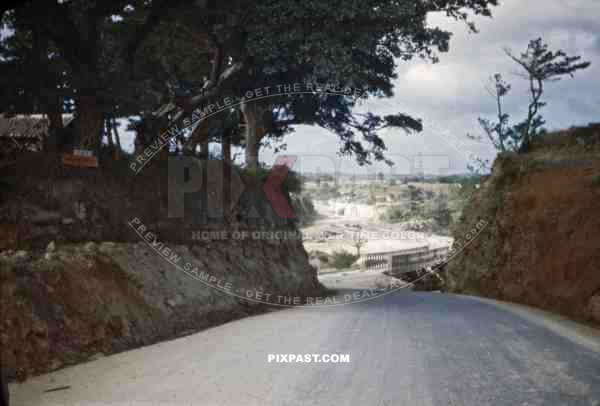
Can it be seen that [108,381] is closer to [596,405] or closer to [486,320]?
[596,405]

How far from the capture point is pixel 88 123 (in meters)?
10.2

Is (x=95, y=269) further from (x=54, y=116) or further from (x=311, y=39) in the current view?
(x=311, y=39)

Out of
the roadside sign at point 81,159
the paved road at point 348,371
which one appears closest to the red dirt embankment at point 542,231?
the paved road at point 348,371

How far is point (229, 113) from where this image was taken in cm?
1931

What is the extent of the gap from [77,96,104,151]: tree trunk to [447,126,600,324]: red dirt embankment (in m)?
10.5

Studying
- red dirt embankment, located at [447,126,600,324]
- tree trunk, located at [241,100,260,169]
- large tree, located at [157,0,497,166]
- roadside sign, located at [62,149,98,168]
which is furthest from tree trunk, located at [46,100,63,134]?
red dirt embankment, located at [447,126,600,324]

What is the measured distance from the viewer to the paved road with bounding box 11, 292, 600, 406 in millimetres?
5504

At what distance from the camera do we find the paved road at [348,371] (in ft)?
18.1

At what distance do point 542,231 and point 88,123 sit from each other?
1223cm

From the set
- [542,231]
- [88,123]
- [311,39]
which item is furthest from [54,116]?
[542,231]

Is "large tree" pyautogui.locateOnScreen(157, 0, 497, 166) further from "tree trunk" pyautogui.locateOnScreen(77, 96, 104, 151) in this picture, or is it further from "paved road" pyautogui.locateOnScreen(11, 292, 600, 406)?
"paved road" pyautogui.locateOnScreen(11, 292, 600, 406)

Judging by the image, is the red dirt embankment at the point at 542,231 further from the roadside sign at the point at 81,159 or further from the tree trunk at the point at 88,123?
the tree trunk at the point at 88,123

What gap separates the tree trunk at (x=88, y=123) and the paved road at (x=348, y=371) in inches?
169

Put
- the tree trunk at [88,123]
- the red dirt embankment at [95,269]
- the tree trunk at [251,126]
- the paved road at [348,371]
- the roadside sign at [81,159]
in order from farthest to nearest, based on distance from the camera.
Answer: the tree trunk at [251,126] → the tree trunk at [88,123] → the roadside sign at [81,159] → the red dirt embankment at [95,269] → the paved road at [348,371]
